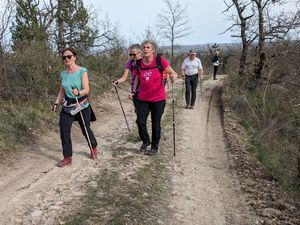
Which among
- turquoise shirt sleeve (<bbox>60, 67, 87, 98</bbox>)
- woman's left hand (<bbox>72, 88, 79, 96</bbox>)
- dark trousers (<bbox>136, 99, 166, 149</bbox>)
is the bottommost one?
dark trousers (<bbox>136, 99, 166, 149</bbox>)

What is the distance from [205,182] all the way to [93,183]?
1.78 metres

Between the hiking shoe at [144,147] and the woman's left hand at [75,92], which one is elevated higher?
the woman's left hand at [75,92]

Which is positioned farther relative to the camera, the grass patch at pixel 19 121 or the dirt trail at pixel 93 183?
the grass patch at pixel 19 121

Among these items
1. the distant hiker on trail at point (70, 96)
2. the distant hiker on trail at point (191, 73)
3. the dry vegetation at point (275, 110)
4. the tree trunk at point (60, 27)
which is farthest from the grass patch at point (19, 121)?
the distant hiker on trail at point (191, 73)

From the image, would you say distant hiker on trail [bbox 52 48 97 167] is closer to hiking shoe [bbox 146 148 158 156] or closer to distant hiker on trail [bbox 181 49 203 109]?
hiking shoe [bbox 146 148 158 156]

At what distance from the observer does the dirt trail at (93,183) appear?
15.2 feet

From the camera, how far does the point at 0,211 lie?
452 centimetres

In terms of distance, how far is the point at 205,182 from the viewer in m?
5.91

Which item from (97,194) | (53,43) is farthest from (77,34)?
(97,194)

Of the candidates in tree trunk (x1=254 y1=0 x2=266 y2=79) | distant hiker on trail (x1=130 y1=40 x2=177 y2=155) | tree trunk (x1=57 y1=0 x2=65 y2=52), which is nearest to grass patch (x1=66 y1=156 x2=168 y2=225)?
distant hiker on trail (x1=130 y1=40 x2=177 y2=155)

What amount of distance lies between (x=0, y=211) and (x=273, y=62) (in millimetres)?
13446

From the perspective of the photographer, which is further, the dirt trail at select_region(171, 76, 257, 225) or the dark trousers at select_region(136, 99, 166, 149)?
the dark trousers at select_region(136, 99, 166, 149)

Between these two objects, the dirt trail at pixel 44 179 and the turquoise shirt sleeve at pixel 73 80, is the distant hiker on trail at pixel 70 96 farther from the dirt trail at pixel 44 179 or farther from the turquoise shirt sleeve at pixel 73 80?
the dirt trail at pixel 44 179

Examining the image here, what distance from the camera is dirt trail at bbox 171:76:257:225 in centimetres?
475
